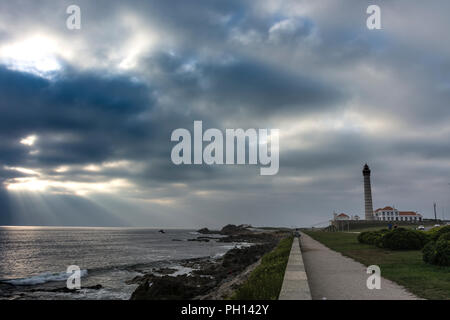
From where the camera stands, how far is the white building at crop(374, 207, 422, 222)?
112m

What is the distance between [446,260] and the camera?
45.1 ft

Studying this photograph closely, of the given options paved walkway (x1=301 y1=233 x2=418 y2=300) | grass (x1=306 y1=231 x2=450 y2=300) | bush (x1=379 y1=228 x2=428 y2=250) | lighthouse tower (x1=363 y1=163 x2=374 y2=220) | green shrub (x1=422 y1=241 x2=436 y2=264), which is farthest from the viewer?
lighthouse tower (x1=363 y1=163 x2=374 y2=220)

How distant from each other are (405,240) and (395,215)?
105 meters

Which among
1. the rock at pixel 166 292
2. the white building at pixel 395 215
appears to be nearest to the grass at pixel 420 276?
the rock at pixel 166 292

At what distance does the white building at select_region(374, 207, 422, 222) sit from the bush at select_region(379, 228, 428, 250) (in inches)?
3924

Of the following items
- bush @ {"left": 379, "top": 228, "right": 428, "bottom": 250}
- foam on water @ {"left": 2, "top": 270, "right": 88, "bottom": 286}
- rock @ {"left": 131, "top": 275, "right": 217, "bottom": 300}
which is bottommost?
foam on water @ {"left": 2, "top": 270, "right": 88, "bottom": 286}

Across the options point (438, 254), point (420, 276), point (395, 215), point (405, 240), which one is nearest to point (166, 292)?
point (420, 276)

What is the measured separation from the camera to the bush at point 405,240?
71.1ft

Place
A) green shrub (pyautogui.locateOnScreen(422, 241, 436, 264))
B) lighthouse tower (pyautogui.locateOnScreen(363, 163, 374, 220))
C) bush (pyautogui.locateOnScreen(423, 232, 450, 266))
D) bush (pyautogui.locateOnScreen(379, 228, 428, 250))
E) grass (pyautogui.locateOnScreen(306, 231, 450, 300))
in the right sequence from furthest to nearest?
lighthouse tower (pyautogui.locateOnScreen(363, 163, 374, 220)) < bush (pyautogui.locateOnScreen(379, 228, 428, 250)) < green shrub (pyautogui.locateOnScreen(422, 241, 436, 264)) < bush (pyautogui.locateOnScreen(423, 232, 450, 266)) < grass (pyautogui.locateOnScreen(306, 231, 450, 300))

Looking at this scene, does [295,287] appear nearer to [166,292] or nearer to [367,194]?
[166,292]

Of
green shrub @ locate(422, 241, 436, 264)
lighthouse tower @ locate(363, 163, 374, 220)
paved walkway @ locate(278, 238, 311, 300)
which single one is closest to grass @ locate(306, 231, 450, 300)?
green shrub @ locate(422, 241, 436, 264)

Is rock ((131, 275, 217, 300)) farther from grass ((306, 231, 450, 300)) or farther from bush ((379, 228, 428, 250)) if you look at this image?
bush ((379, 228, 428, 250))
